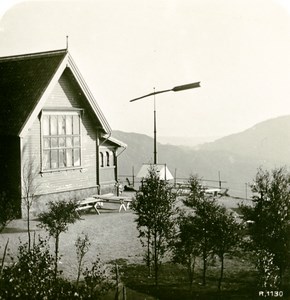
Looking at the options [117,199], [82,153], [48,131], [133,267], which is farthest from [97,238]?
[82,153]

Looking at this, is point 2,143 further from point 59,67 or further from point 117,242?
point 117,242

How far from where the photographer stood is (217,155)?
3804 inches

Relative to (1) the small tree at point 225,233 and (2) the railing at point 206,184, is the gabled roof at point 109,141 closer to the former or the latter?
(2) the railing at point 206,184

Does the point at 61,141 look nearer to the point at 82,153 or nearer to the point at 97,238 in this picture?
the point at 82,153

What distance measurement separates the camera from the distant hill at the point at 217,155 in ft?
288

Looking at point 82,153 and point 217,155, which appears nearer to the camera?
point 82,153

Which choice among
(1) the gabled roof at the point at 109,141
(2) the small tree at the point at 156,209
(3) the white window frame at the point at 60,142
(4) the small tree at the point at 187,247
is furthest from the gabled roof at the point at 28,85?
(4) the small tree at the point at 187,247

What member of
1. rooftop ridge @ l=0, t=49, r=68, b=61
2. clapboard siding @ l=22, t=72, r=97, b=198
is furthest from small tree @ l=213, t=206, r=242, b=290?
rooftop ridge @ l=0, t=49, r=68, b=61

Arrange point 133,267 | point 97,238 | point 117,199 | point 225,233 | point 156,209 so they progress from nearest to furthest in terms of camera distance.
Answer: point 225,233 → point 156,209 → point 133,267 → point 97,238 → point 117,199

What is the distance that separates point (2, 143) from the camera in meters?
23.5

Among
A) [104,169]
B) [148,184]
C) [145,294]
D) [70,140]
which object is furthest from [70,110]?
[145,294]

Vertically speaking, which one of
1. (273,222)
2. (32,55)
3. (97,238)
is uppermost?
(32,55)

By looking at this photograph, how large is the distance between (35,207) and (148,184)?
1015cm

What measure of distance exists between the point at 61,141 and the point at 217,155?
7376 cm
